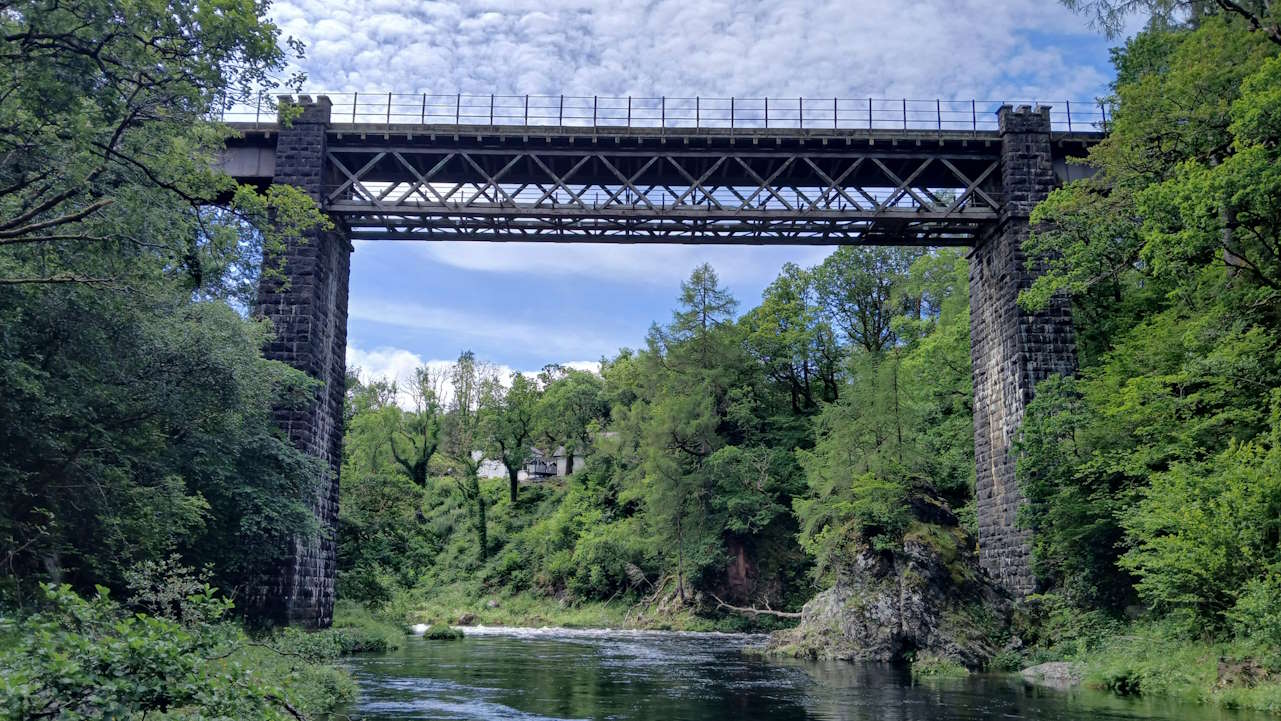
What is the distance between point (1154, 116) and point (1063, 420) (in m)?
7.26

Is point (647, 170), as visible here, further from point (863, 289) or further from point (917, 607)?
point (863, 289)

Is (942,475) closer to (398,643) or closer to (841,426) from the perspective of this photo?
(841,426)

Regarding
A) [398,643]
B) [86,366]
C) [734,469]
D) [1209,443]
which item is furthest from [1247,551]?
[734,469]

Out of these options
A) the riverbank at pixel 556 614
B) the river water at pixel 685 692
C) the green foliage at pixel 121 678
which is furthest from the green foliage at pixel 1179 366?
the riverbank at pixel 556 614

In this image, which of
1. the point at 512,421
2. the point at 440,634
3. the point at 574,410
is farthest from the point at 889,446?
the point at 574,410

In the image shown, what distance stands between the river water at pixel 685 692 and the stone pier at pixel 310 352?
2.58 m

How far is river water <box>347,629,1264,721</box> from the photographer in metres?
16.4

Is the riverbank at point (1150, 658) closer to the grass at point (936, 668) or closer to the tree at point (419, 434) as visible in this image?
the grass at point (936, 668)

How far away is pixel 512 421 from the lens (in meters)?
65.0

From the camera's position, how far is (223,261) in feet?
51.9

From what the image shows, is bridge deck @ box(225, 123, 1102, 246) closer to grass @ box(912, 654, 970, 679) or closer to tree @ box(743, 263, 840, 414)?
grass @ box(912, 654, 970, 679)

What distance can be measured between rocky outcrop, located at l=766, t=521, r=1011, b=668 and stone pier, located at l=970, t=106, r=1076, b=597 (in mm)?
1018

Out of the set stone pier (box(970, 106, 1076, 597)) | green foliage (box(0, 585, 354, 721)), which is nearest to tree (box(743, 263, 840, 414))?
stone pier (box(970, 106, 1076, 597))

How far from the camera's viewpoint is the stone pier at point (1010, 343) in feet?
88.3
